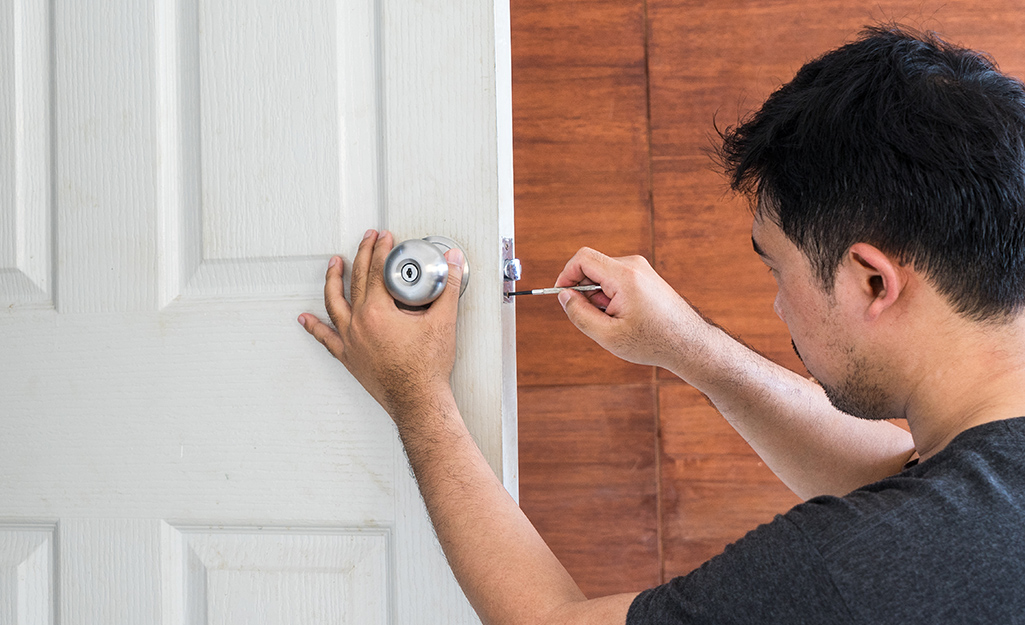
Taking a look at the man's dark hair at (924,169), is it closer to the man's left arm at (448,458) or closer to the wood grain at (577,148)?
the man's left arm at (448,458)

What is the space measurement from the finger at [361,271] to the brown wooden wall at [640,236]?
0.73 metres

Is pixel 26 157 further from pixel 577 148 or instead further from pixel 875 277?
pixel 577 148

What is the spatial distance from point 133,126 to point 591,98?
0.89 meters

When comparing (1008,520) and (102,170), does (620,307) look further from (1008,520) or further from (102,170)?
(102,170)

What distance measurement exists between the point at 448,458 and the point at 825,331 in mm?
379

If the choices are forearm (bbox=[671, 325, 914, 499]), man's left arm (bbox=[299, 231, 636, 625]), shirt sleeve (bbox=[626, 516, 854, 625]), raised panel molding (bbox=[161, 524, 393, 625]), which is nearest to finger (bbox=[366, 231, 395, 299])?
man's left arm (bbox=[299, 231, 636, 625])

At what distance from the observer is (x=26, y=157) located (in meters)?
0.72

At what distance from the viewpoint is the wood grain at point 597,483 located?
54.1 inches

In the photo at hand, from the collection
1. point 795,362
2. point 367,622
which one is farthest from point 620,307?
point 795,362

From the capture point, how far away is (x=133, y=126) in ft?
2.24

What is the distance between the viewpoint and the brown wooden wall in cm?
136

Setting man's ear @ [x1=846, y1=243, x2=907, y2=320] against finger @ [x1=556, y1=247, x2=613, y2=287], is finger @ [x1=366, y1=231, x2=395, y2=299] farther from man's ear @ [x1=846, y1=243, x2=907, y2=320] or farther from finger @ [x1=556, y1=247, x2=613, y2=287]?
man's ear @ [x1=846, y1=243, x2=907, y2=320]

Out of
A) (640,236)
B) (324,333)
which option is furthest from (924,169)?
(640,236)

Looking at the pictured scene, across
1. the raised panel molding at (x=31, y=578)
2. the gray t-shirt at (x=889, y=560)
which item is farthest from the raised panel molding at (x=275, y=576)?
the gray t-shirt at (x=889, y=560)
